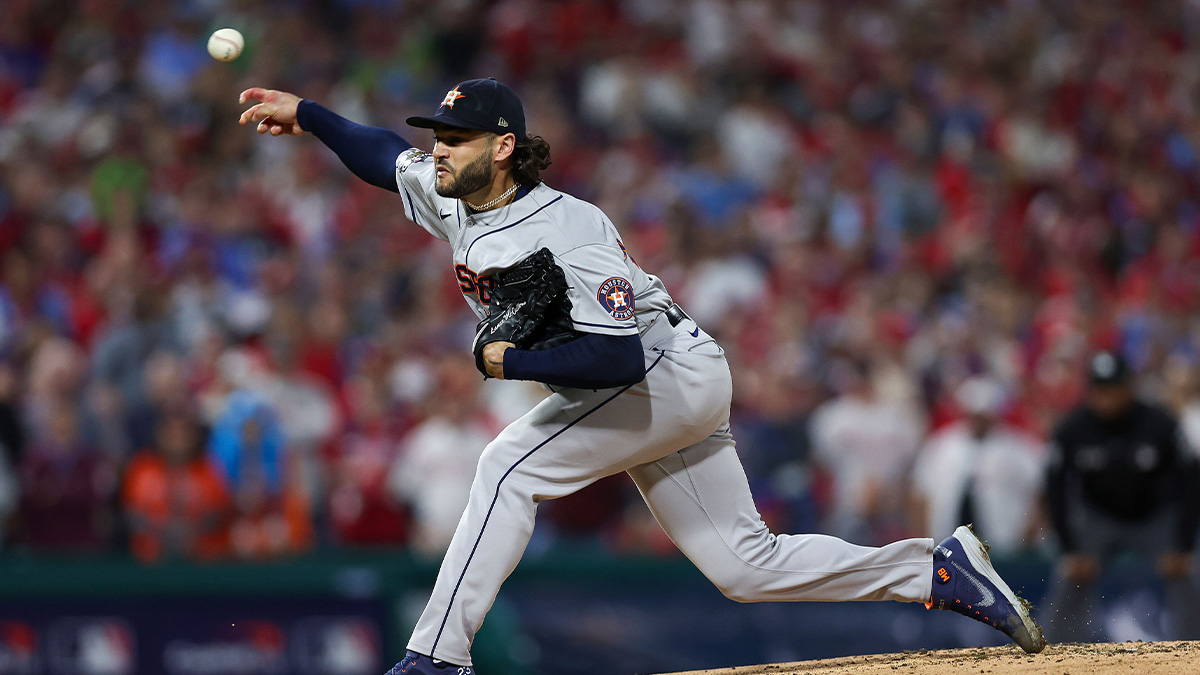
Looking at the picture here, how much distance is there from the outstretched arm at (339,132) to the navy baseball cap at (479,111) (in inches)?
16.5

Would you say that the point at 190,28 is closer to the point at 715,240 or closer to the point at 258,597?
the point at 715,240

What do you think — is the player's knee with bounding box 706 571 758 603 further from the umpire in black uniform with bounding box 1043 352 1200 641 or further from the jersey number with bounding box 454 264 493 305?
the umpire in black uniform with bounding box 1043 352 1200 641

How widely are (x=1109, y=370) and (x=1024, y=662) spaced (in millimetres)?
2754

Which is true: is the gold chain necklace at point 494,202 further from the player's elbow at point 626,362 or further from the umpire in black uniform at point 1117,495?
the umpire in black uniform at point 1117,495

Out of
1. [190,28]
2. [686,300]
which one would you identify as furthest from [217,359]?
[190,28]

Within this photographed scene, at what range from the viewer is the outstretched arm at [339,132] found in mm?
4219

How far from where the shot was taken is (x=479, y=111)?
3744mm

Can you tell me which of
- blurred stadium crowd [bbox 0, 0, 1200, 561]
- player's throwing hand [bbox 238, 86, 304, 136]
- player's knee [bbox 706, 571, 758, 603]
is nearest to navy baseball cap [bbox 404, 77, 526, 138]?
player's throwing hand [bbox 238, 86, 304, 136]

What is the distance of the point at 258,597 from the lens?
7.16 metres

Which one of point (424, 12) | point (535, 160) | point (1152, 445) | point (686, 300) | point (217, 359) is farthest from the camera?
point (424, 12)

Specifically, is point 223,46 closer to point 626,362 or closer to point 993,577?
point 626,362

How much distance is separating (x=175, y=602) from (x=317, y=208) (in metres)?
3.74

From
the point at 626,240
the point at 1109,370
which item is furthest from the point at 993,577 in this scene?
the point at 626,240

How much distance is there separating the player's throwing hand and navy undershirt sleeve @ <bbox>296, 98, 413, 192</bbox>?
1.5 inches
